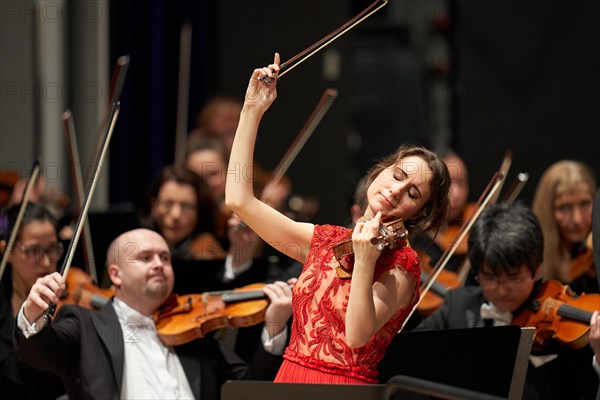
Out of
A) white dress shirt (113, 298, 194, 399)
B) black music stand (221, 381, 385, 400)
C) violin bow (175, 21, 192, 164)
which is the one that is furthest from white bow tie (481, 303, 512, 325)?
violin bow (175, 21, 192, 164)

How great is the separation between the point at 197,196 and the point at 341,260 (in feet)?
6.19

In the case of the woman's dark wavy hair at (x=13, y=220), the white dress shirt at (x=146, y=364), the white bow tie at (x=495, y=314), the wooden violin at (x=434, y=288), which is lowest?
the white dress shirt at (x=146, y=364)

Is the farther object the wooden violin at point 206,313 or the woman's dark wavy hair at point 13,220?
the woman's dark wavy hair at point 13,220

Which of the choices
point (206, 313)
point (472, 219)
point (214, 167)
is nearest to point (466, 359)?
point (472, 219)

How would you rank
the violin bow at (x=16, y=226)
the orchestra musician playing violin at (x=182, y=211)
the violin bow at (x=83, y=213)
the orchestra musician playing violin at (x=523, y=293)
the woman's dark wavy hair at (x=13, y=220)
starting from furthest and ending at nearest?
the orchestra musician playing violin at (x=182, y=211) → the woman's dark wavy hair at (x=13, y=220) → the violin bow at (x=16, y=226) → the orchestra musician playing violin at (x=523, y=293) → the violin bow at (x=83, y=213)

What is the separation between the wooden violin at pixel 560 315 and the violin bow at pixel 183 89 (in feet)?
9.95

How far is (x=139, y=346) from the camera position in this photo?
118 inches

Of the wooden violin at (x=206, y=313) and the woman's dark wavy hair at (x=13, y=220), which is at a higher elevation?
the woman's dark wavy hair at (x=13, y=220)

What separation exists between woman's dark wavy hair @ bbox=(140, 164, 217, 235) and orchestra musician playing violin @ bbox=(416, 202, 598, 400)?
137 cm

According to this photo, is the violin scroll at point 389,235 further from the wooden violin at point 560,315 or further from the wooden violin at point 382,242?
the wooden violin at point 560,315

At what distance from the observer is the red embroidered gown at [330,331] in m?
2.32

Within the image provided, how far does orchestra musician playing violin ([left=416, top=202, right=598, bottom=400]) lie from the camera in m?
2.98

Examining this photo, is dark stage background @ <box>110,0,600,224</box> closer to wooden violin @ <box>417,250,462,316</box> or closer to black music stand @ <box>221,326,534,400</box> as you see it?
wooden violin @ <box>417,250,462,316</box>

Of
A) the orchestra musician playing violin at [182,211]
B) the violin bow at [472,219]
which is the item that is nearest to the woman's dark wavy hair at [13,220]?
the orchestra musician playing violin at [182,211]
